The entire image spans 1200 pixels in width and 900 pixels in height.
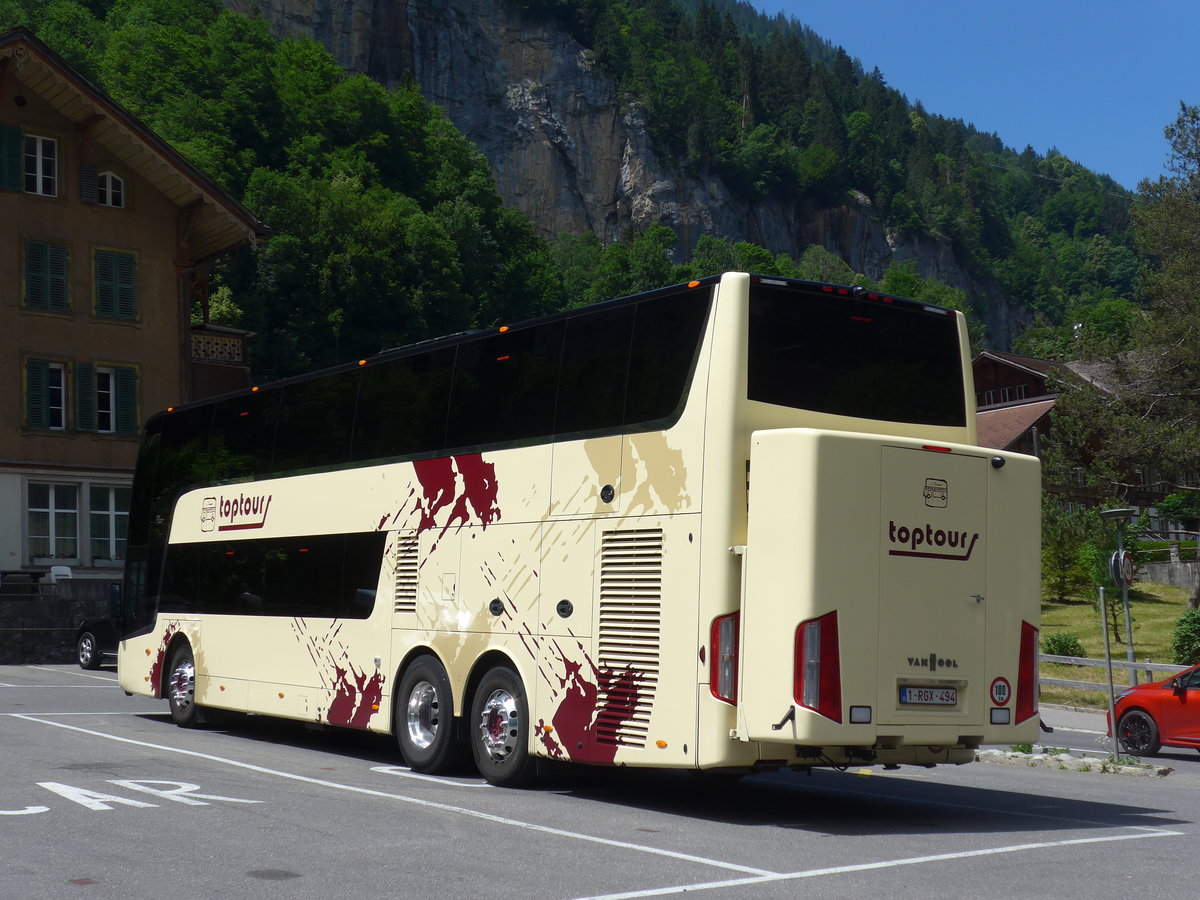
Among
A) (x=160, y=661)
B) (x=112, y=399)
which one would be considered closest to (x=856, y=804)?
(x=160, y=661)

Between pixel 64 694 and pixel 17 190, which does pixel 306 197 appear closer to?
pixel 17 190

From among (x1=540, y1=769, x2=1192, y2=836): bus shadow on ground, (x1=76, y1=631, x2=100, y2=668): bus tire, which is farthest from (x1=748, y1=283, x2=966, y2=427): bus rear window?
(x1=76, y1=631, x2=100, y2=668): bus tire

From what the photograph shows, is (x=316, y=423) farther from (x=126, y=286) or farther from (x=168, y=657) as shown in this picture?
(x=126, y=286)

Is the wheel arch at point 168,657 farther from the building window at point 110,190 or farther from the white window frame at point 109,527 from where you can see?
the building window at point 110,190

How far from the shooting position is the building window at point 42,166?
39.8 meters

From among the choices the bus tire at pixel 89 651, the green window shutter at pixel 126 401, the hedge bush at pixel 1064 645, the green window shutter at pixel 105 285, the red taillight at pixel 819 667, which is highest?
the green window shutter at pixel 105 285

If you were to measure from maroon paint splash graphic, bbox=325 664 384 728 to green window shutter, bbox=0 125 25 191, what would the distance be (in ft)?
93.5

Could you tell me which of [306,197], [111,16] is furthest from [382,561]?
[111,16]

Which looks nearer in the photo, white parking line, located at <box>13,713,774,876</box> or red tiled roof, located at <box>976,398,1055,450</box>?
white parking line, located at <box>13,713,774,876</box>

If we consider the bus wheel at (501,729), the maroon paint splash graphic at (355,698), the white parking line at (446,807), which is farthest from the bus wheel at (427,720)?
the white parking line at (446,807)

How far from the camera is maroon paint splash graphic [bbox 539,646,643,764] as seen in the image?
11461mm

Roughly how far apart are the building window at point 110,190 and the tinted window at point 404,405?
93.0ft

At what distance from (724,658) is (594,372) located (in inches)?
113

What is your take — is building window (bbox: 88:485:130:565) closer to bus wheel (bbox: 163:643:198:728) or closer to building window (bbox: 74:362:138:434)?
building window (bbox: 74:362:138:434)
